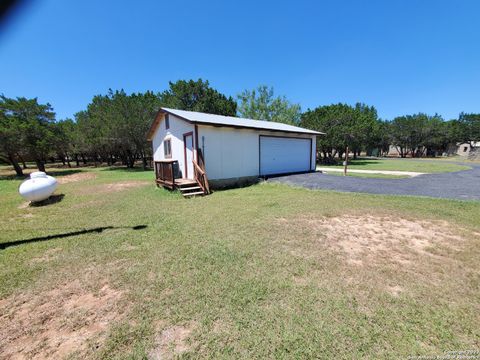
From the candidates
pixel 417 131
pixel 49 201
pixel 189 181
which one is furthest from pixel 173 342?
pixel 417 131

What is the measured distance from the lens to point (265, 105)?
107 feet

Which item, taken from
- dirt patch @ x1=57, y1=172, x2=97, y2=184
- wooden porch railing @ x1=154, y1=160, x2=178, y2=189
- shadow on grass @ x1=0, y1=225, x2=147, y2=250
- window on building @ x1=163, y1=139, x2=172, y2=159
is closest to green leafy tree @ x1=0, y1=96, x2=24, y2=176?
dirt patch @ x1=57, y1=172, x2=97, y2=184

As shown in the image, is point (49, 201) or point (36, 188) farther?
point (49, 201)

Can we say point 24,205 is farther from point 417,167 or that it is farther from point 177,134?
point 417,167

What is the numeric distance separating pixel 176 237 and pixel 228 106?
88.2 feet

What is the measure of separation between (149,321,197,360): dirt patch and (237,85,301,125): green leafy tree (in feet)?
106

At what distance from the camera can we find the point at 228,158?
35.0 ft

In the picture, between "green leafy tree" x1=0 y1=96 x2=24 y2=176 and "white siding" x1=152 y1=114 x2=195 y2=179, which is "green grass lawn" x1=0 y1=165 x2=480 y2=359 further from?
"green leafy tree" x1=0 y1=96 x2=24 y2=176

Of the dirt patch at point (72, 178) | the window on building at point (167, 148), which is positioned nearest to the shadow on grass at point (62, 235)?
the window on building at point (167, 148)

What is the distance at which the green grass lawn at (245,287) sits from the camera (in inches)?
79.4

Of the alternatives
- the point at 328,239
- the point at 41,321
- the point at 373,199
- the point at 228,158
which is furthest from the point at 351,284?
the point at 228,158

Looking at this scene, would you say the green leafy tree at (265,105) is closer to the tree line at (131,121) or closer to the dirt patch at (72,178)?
the tree line at (131,121)

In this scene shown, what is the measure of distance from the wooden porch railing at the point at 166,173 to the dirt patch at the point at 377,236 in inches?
228

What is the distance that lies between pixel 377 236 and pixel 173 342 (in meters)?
4.14
